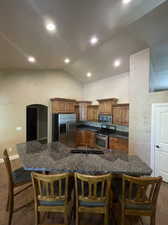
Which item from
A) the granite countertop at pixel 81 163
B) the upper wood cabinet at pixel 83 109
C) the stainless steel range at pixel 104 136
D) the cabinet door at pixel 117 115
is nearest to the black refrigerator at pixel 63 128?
the upper wood cabinet at pixel 83 109

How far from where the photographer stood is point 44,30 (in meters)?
2.85

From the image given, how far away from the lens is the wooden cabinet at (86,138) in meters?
5.84

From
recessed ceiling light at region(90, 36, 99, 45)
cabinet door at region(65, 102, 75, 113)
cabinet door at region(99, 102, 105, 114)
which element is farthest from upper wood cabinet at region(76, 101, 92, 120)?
recessed ceiling light at region(90, 36, 99, 45)

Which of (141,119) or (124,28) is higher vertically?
(124,28)

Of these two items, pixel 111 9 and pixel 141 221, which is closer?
pixel 141 221

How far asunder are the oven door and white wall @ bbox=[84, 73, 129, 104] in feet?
5.67

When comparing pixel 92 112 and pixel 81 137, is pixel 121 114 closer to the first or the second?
pixel 92 112

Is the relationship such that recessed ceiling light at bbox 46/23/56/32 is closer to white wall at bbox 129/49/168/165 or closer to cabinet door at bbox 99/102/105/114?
white wall at bbox 129/49/168/165

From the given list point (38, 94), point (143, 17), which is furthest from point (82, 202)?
point (38, 94)

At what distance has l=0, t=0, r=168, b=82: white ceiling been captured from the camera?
2.28 m

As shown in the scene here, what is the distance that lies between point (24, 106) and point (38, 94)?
794mm

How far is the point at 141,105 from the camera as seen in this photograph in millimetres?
3850

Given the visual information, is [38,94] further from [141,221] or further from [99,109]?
[141,221]

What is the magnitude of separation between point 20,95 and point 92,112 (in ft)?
10.8
